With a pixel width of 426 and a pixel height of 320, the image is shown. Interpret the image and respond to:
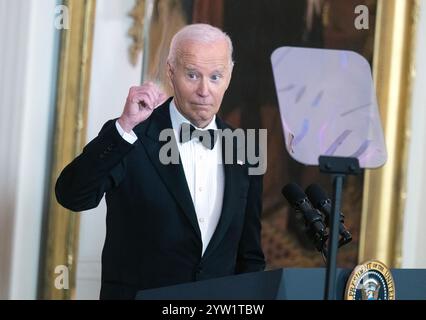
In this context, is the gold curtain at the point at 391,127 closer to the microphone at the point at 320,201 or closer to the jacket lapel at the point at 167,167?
the jacket lapel at the point at 167,167

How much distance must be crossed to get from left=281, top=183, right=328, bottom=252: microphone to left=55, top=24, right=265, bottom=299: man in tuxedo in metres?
0.75

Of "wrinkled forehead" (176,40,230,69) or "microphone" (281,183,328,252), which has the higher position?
"wrinkled forehead" (176,40,230,69)

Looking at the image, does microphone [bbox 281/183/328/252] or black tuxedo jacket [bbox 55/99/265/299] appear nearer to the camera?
microphone [bbox 281/183/328/252]

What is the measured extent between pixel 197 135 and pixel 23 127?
2.42 feet

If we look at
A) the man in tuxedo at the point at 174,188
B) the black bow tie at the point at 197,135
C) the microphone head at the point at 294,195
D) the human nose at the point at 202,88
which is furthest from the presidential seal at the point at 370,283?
the human nose at the point at 202,88

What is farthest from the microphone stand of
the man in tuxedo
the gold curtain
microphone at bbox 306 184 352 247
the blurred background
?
the gold curtain

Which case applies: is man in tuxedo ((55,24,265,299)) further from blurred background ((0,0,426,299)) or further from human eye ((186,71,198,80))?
blurred background ((0,0,426,299))

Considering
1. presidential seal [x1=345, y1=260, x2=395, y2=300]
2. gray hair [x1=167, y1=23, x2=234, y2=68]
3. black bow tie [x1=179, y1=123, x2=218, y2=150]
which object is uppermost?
gray hair [x1=167, y1=23, x2=234, y2=68]

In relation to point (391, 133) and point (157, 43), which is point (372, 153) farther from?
point (391, 133)

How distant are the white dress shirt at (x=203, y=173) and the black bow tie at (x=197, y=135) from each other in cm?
1

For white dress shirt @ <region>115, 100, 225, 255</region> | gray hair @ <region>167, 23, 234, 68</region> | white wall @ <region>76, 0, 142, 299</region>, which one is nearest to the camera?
white dress shirt @ <region>115, 100, 225, 255</region>

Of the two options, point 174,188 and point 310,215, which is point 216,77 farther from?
point 310,215

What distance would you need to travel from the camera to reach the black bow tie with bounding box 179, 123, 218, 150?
126 inches
